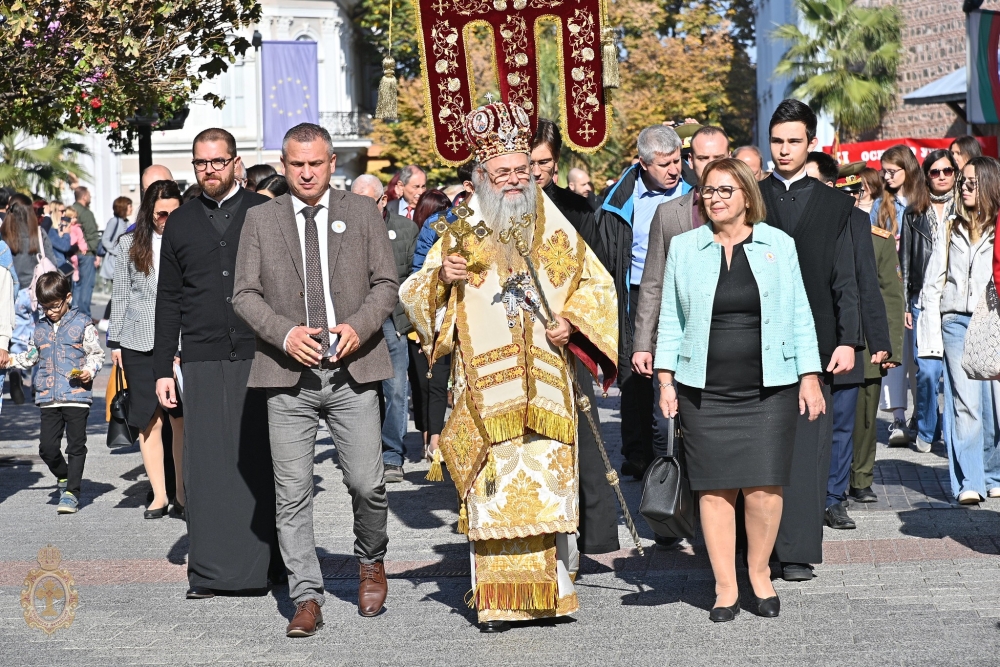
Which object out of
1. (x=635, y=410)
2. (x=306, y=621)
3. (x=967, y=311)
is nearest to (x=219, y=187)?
(x=306, y=621)

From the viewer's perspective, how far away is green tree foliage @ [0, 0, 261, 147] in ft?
33.1

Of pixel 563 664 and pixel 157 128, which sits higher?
pixel 157 128

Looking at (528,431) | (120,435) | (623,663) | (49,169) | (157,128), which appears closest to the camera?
(623,663)

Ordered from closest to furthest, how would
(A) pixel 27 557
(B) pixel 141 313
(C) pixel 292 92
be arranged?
(A) pixel 27 557 → (B) pixel 141 313 → (C) pixel 292 92

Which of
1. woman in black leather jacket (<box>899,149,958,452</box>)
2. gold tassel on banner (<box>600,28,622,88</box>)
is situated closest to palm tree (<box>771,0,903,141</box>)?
woman in black leather jacket (<box>899,149,958,452</box>)

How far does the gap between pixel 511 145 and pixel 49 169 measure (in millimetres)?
28270

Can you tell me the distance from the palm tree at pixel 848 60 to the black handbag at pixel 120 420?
26.7m

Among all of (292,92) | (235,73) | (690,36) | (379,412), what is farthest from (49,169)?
(379,412)

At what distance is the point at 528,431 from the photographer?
6598mm

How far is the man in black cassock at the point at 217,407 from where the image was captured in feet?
24.3

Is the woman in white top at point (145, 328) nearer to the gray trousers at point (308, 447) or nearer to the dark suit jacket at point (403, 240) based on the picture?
the dark suit jacket at point (403, 240)

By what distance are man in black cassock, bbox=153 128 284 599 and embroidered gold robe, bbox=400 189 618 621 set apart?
1.19 m

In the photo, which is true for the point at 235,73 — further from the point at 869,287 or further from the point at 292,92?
the point at 869,287

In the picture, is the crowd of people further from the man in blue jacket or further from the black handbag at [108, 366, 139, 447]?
the black handbag at [108, 366, 139, 447]
